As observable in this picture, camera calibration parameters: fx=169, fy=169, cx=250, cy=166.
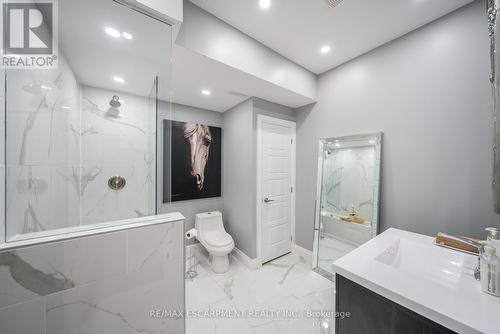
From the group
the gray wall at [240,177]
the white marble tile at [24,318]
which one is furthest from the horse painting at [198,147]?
the white marble tile at [24,318]

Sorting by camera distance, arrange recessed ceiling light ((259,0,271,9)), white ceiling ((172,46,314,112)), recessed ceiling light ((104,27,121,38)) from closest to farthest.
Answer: recessed ceiling light ((104,27,121,38))
recessed ceiling light ((259,0,271,9))
white ceiling ((172,46,314,112))

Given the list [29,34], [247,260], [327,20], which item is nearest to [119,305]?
[29,34]

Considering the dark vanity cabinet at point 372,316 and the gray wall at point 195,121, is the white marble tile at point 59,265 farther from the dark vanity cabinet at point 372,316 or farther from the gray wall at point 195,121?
the gray wall at point 195,121

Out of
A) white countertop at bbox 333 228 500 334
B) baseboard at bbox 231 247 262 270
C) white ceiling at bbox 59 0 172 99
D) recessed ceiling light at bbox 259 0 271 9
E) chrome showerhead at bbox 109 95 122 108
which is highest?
recessed ceiling light at bbox 259 0 271 9

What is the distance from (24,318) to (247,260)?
1.99 meters

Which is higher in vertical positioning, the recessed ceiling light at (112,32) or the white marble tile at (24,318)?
the recessed ceiling light at (112,32)

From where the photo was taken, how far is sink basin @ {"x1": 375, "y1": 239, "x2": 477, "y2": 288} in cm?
102

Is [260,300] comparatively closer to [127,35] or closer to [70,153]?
[70,153]

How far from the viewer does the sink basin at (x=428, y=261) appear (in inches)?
40.1

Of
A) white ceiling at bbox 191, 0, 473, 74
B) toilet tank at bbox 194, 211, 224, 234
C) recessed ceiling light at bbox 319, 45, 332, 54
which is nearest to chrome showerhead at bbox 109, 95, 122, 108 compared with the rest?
white ceiling at bbox 191, 0, 473, 74

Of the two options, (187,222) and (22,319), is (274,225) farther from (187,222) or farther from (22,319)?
(22,319)

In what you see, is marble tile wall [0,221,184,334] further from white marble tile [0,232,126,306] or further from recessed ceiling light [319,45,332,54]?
recessed ceiling light [319,45,332,54]

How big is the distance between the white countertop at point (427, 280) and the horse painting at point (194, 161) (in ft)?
7.37

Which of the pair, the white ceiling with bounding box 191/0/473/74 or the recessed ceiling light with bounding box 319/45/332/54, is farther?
the recessed ceiling light with bounding box 319/45/332/54
